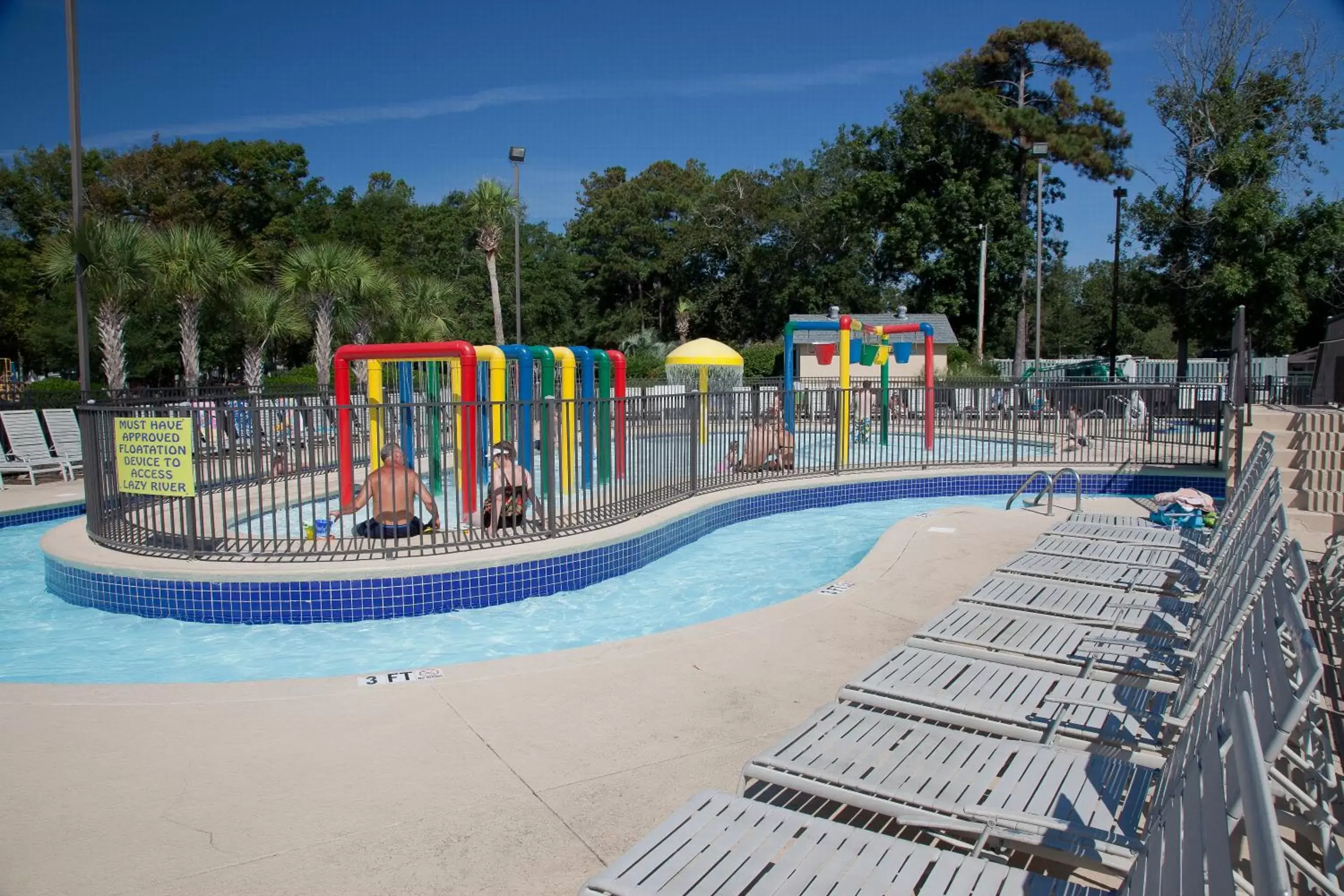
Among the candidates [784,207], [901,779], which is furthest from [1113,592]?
[784,207]

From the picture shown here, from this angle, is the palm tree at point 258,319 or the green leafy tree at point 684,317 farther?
the green leafy tree at point 684,317

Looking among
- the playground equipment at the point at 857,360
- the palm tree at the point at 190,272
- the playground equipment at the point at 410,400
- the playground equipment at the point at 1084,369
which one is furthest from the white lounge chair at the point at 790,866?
the playground equipment at the point at 1084,369

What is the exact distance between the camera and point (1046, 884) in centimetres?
248

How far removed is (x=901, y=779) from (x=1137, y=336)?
77112mm

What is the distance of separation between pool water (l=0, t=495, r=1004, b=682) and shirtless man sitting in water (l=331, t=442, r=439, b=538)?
4.04 feet

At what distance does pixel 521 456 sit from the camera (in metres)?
10.6

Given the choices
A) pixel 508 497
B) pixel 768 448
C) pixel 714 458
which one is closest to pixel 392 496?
pixel 508 497

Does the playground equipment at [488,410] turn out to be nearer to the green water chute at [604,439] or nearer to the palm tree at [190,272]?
the green water chute at [604,439]

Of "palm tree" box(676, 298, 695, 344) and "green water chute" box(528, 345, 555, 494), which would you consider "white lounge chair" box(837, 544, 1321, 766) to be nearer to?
"green water chute" box(528, 345, 555, 494)

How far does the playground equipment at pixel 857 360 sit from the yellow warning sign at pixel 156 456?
9108mm

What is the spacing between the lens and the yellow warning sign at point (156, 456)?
7.59 metres

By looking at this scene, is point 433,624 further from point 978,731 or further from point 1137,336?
point 1137,336

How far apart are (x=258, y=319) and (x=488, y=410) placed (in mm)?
16584

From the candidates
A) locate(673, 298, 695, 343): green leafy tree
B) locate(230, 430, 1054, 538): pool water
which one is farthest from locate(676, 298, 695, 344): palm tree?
locate(230, 430, 1054, 538): pool water
